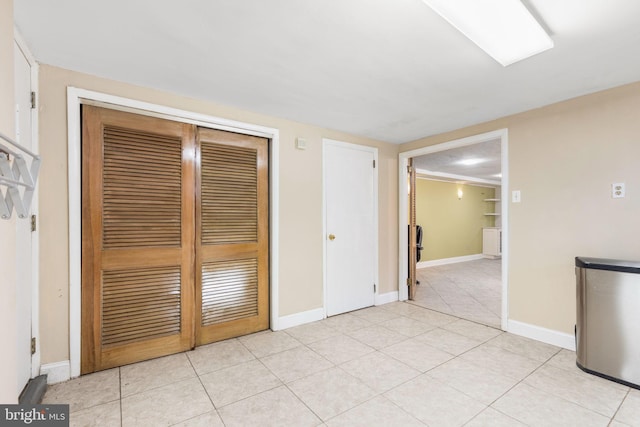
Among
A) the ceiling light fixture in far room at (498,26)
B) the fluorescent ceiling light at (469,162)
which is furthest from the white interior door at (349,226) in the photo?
the fluorescent ceiling light at (469,162)

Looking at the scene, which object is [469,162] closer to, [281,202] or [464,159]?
[464,159]

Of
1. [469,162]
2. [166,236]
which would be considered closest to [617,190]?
[469,162]

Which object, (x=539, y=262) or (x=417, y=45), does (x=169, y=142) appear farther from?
(x=539, y=262)

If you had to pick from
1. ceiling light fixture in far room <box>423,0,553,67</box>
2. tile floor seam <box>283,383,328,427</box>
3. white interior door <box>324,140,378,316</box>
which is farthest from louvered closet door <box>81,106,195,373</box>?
ceiling light fixture in far room <box>423,0,553,67</box>

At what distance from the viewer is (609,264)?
210 centimetres

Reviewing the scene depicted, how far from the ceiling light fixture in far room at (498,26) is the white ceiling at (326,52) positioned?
7 cm

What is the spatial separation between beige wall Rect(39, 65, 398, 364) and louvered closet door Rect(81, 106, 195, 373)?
0.14 metres

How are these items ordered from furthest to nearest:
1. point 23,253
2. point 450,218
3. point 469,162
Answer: point 450,218
point 469,162
point 23,253

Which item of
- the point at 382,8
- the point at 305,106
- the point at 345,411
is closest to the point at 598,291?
the point at 345,411

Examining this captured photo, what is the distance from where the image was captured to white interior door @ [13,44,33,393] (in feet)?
5.60

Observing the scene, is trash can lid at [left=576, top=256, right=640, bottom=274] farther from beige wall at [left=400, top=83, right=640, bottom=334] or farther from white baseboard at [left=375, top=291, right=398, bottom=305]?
white baseboard at [left=375, top=291, right=398, bottom=305]

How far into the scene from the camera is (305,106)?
2.75 metres

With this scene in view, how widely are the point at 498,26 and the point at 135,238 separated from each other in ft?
9.47

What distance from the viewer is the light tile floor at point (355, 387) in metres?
1.69
